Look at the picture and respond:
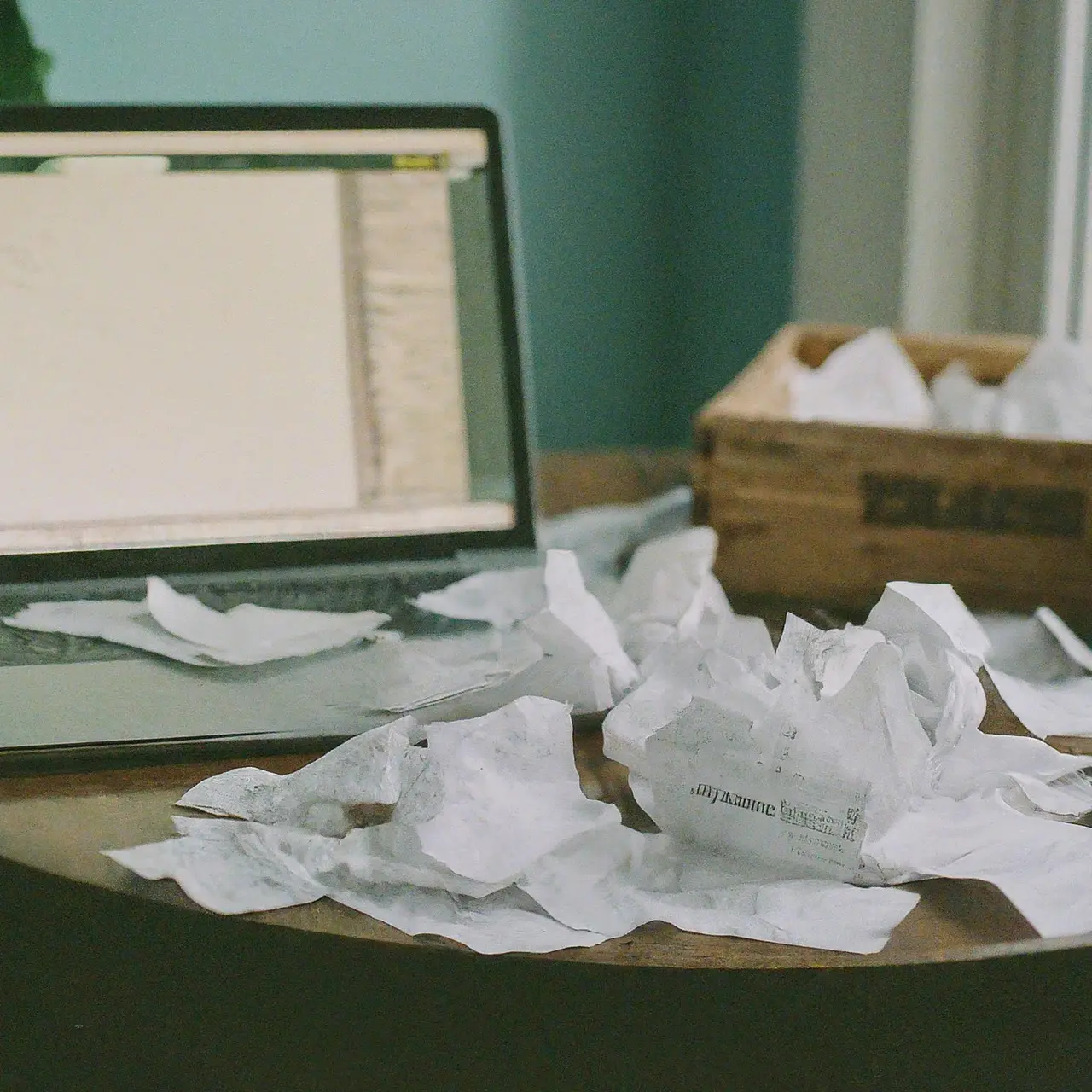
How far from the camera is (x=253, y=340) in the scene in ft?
1.90

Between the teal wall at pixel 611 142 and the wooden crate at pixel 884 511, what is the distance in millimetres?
487

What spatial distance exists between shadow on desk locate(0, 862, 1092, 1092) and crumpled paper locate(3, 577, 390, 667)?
0.14m

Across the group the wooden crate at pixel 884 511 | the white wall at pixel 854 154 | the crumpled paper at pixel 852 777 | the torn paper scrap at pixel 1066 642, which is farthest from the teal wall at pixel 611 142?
the crumpled paper at pixel 852 777

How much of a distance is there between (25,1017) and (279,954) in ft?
0.30

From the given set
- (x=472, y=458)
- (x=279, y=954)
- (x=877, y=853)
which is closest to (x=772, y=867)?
(x=877, y=853)

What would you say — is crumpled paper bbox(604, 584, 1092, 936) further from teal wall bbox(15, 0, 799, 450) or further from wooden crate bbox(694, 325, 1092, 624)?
teal wall bbox(15, 0, 799, 450)

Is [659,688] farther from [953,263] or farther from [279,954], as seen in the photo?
[953,263]

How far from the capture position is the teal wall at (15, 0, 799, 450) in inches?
35.9

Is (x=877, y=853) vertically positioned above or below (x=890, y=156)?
below

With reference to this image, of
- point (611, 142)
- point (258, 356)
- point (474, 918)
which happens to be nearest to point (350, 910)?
point (474, 918)

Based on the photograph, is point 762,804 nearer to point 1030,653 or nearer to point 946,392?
point 1030,653

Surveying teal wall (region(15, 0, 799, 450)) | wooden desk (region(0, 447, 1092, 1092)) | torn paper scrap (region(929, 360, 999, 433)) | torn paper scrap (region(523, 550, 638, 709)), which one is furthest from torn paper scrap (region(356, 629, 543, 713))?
teal wall (region(15, 0, 799, 450))

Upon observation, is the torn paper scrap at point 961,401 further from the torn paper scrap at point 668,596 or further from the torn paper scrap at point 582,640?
the torn paper scrap at point 582,640

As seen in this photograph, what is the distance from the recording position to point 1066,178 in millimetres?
863
